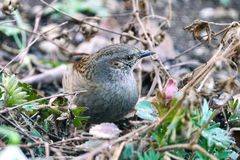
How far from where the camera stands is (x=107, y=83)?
5.61 metres

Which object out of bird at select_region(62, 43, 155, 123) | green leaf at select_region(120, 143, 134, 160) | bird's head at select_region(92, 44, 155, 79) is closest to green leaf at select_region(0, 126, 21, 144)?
green leaf at select_region(120, 143, 134, 160)

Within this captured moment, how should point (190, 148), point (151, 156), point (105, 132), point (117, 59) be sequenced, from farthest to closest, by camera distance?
point (117, 59) → point (105, 132) → point (151, 156) → point (190, 148)

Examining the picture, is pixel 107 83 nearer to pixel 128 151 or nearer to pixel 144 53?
pixel 144 53

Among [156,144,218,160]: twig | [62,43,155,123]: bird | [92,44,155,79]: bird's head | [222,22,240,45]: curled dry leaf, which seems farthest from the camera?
[92,44,155,79]: bird's head

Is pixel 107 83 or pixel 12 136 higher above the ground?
pixel 12 136

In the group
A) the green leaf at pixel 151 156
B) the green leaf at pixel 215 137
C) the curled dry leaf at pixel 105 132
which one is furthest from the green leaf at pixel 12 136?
the green leaf at pixel 215 137

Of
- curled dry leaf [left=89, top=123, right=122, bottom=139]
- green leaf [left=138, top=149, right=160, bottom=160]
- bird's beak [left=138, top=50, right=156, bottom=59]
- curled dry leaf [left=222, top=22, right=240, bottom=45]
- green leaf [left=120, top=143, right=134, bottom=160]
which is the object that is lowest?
green leaf [left=138, top=149, right=160, bottom=160]

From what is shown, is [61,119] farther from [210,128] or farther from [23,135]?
[210,128]

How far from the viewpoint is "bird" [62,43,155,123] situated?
17.7 feet

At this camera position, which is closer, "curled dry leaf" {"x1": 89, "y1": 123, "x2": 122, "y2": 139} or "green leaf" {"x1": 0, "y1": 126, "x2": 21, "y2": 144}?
"green leaf" {"x1": 0, "y1": 126, "x2": 21, "y2": 144}

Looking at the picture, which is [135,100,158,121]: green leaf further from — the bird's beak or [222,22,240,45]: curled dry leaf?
the bird's beak

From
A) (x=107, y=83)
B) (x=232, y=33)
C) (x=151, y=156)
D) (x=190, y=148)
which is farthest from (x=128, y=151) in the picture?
(x=107, y=83)

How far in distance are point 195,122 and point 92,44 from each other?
3.98 metres

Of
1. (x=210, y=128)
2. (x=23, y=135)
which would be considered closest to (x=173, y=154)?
(x=210, y=128)
